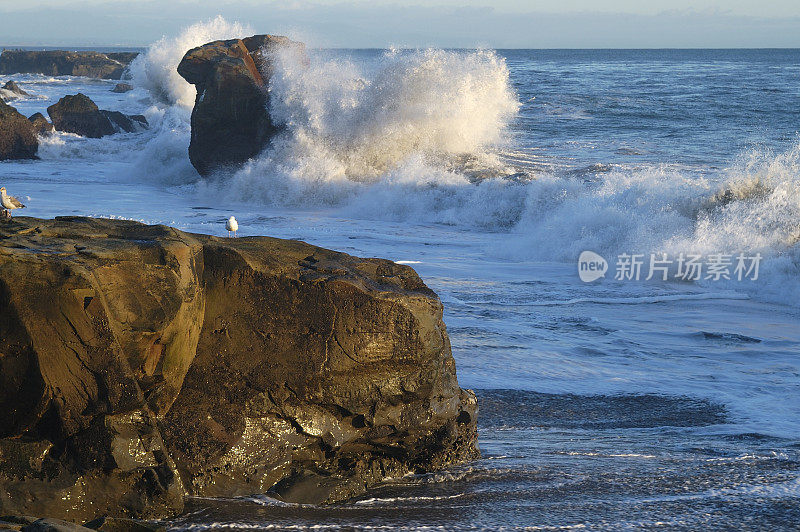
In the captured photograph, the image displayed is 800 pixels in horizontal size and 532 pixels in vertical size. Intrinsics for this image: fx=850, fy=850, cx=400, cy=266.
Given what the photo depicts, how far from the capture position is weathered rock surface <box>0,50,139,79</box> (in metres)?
50.2

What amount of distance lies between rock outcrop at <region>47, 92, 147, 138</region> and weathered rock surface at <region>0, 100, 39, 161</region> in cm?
242

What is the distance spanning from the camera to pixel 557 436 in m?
3.91

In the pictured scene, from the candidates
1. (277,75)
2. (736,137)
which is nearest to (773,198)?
(277,75)

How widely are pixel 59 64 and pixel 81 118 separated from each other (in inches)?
1352

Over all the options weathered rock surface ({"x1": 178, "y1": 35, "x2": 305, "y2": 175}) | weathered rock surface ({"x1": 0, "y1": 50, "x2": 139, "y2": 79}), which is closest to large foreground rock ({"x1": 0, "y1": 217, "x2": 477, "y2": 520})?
weathered rock surface ({"x1": 178, "y1": 35, "x2": 305, "y2": 175})

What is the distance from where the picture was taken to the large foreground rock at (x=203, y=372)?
2.65 m

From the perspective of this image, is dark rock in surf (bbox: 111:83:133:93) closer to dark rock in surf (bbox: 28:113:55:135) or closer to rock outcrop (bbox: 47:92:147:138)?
rock outcrop (bbox: 47:92:147:138)

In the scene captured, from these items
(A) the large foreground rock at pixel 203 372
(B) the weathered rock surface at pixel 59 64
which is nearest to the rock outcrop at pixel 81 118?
(A) the large foreground rock at pixel 203 372

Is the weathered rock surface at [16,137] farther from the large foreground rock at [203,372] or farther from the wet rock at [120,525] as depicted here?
the wet rock at [120,525]

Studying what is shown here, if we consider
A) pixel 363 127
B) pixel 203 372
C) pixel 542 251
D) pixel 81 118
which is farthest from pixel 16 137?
pixel 203 372

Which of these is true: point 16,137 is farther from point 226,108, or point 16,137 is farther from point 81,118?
point 226,108

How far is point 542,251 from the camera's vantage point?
9.05m

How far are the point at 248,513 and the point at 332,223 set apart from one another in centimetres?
866

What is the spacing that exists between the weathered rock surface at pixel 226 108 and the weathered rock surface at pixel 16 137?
4464 millimetres
